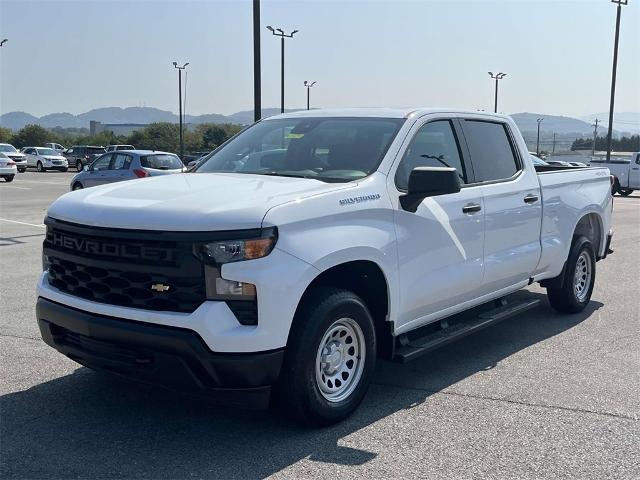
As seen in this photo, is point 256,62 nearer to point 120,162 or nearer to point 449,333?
point 120,162

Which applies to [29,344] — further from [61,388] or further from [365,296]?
[365,296]

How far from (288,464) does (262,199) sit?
1.48 meters

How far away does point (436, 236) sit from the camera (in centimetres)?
498

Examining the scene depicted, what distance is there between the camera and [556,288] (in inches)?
285

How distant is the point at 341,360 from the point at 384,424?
48cm

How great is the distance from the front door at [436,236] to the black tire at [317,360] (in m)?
0.42

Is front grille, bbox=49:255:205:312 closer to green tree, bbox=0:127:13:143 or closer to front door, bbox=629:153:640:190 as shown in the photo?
front door, bbox=629:153:640:190

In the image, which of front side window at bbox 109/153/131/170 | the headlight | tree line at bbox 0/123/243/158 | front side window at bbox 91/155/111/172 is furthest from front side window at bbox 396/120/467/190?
tree line at bbox 0/123/243/158

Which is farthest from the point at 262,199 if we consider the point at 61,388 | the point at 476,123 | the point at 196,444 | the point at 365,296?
the point at 476,123

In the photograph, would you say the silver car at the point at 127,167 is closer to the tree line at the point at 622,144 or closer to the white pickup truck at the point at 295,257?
the white pickup truck at the point at 295,257

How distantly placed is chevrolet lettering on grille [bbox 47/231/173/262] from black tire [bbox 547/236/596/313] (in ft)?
15.7

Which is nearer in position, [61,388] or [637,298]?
[61,388]

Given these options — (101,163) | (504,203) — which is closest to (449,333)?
(504,203)

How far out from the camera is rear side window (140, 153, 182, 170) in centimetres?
1948
